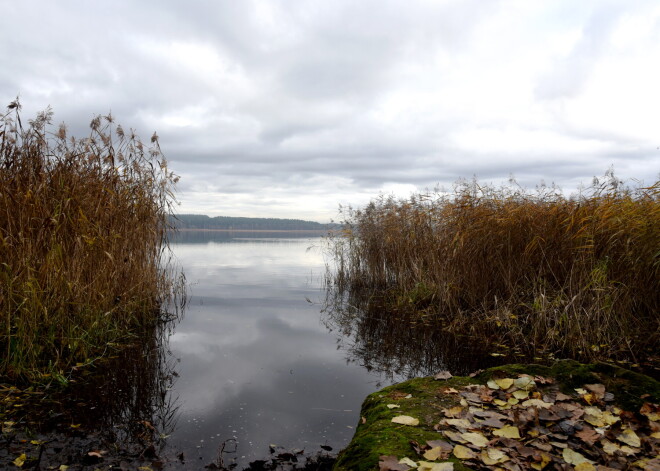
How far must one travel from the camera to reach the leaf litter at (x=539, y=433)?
221cm

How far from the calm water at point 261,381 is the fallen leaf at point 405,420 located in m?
1.17

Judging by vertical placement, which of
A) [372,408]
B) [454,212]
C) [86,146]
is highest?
[86,146]

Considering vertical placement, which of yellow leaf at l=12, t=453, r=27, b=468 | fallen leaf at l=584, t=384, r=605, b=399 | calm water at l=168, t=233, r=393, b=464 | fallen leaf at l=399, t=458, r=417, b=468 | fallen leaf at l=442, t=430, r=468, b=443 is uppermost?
fallen leaf at l=584, t=384, r=605, b=399

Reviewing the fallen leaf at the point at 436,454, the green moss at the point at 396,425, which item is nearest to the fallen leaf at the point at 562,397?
the green moss at the point at 396,425

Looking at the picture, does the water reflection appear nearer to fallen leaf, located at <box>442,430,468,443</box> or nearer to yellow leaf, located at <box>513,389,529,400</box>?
yellow leaf, located at <box>513,389,529,400</box>

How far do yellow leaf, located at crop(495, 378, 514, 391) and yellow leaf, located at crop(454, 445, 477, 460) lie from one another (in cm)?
100

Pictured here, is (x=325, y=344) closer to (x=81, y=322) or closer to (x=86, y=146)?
(x=81, y=322)

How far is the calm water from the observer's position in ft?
12.3

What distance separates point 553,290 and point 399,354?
263cm

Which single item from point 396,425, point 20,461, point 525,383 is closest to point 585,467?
point 525,383

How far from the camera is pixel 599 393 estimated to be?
9.65ft

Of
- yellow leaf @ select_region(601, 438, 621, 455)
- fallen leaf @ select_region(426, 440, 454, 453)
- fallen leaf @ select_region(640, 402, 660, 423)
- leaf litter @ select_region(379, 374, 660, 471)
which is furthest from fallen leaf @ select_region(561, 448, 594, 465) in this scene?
fallen leaf @ select_region(640, 402, 660, 423)

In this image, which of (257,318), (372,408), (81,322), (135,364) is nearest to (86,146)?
(81,322)

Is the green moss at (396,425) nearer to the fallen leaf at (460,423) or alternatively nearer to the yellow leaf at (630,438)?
the fallen leaf at (460,423)
